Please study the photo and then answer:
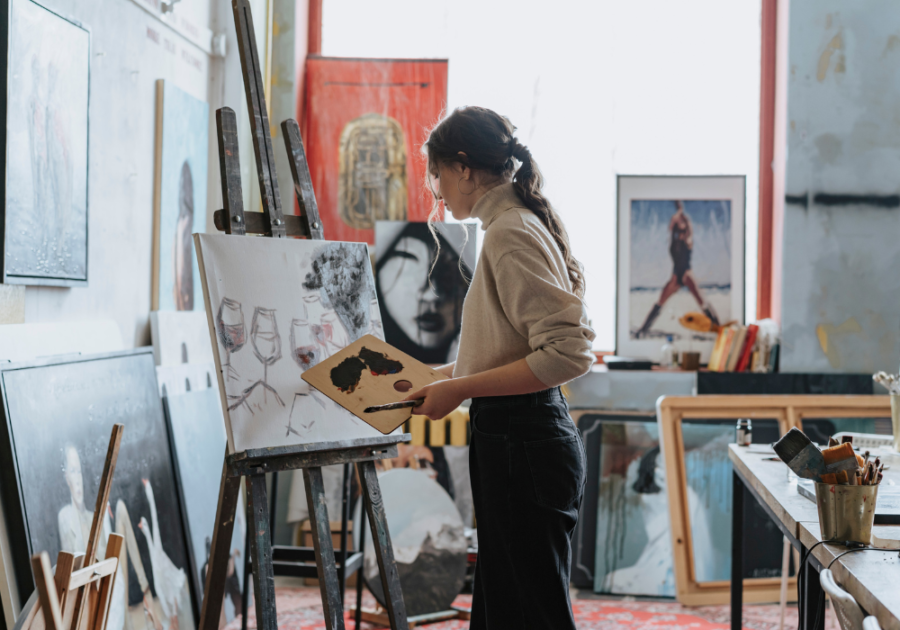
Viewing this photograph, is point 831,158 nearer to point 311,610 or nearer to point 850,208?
point 850,208

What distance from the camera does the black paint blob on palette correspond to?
1690mm

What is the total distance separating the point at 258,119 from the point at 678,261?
222 cm

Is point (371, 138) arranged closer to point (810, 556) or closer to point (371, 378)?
point (371, 378)

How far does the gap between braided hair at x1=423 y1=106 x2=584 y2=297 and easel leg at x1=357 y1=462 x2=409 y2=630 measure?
0.79 metres

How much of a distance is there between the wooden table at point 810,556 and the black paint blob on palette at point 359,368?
0.87 meters

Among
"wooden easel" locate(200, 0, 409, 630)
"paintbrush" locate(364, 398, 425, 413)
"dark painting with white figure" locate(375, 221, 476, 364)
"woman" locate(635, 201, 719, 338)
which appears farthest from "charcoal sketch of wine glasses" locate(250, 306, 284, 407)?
"woman" locate(635, 201, 719, 338)

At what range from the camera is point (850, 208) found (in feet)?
11.0

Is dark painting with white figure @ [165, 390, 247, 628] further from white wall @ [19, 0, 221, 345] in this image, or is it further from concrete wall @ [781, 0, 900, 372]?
concrete wall @ [781, 0, 900, 372]

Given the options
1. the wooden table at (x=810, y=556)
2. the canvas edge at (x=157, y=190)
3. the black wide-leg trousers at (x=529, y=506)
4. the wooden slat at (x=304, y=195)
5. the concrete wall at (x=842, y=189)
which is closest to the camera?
the wooden table at (x=810, y=556)

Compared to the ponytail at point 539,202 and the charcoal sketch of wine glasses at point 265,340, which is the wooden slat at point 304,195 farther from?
the ponytail at point 539,202

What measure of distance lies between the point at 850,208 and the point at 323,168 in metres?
2.41

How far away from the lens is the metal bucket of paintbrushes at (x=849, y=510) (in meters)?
1.24

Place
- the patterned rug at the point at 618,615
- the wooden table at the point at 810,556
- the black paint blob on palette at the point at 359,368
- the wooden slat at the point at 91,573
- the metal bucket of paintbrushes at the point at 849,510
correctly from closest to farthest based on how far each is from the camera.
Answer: the wooden table at the point at 810,556, the metal bucket of paintbrushes at the point at 849,510, the wooden slat at the point at 91,573, the black paint blob on palette at the point at 359,368, the patterned rug at the point at 618,615

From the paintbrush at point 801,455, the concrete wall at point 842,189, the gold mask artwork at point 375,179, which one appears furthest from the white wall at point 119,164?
the concrete wall at point 842,189
